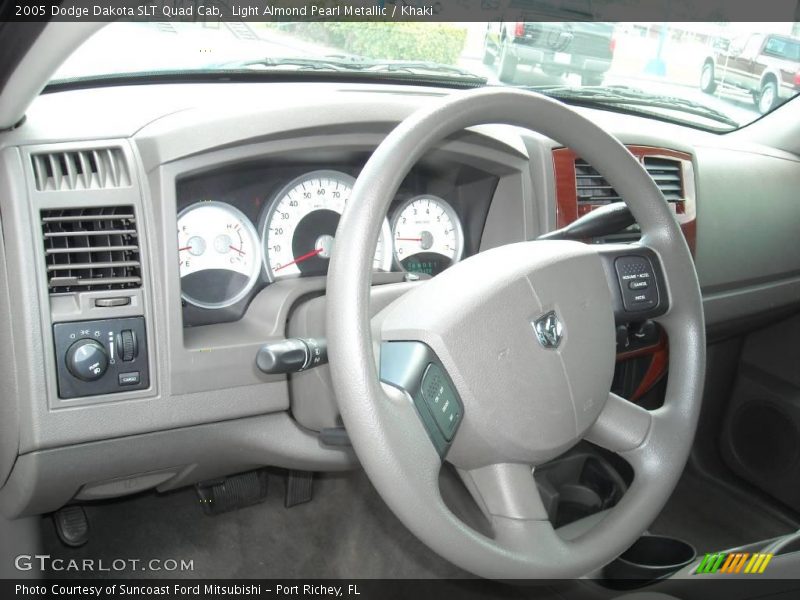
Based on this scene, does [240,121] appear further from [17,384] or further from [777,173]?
[777,173]

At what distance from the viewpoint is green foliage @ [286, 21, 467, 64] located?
64.5 inches

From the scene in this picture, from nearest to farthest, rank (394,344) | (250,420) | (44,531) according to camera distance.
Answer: (394,344) → (250,420) → (44,531)

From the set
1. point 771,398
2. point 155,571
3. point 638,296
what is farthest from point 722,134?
point 155,571

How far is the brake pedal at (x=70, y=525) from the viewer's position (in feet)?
6.08

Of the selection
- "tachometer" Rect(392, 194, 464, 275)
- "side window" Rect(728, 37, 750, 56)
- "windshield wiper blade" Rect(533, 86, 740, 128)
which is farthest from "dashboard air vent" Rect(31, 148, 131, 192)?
"side window" Rect(728, 37, 750, 56)

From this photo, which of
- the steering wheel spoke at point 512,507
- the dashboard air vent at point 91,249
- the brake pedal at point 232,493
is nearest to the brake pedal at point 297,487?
the brake pedal at point 232,493

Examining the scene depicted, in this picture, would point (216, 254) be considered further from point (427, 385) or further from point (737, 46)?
point (737, 46)

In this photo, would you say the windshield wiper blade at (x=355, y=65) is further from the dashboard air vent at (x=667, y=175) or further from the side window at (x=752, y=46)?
the side window at (x=752, y=46)

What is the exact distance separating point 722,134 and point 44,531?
2135mm

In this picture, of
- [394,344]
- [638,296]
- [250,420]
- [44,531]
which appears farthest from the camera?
[44,531]

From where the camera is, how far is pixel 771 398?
234cm

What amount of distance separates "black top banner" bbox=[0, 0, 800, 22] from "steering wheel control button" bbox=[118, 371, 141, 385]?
22.1 inches

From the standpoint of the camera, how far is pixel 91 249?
1.27 m

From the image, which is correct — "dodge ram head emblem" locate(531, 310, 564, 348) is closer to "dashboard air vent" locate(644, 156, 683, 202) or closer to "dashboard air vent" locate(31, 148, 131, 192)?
"dashboard air vent" locate(31, 148, 131, 192)
